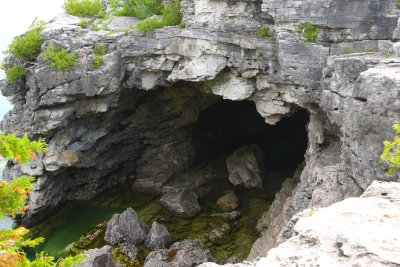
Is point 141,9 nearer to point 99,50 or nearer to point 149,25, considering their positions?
point 149,25

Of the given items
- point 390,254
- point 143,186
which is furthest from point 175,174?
point 390,254

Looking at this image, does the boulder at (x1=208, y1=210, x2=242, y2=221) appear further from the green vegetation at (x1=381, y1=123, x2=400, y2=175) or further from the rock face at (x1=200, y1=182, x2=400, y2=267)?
the rock face at (x1=200, y1=182, x2=400, y2=267)

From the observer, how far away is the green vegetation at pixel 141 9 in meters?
19.4

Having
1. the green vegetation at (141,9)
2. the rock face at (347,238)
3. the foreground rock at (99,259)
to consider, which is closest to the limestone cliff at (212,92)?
the green vegetation at (141,9)

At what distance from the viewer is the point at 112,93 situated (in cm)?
1884

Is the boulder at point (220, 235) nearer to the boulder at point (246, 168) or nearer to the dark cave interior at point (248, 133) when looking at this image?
the boulder at point (246, 168)

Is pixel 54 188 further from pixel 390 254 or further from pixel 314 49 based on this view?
pixel 390 254

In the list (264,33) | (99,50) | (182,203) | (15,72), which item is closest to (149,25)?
(99,50)

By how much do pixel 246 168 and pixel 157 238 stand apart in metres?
7.55

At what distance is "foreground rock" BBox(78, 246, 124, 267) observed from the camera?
15.0 metres

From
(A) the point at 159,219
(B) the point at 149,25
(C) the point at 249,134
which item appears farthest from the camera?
(C) the point at 249,134

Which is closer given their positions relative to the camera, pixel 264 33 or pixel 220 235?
pixel 264 33

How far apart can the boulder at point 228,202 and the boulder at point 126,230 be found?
4345 millimetres

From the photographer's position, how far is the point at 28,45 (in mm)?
18500
